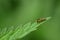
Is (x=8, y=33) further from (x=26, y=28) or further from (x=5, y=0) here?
(x=5, y=0)

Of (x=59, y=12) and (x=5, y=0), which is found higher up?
(x=5, y=0)

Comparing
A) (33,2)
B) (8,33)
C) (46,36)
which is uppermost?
(33,2)

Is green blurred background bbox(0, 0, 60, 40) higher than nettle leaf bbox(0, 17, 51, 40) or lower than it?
higher

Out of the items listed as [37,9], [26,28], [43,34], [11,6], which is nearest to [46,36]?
[43,34]

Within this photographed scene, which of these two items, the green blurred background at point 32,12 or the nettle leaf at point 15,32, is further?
the green blurred background at point 32,12

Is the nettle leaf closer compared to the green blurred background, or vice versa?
the nettle leaf

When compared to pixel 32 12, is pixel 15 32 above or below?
below

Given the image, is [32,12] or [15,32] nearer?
[15,32]

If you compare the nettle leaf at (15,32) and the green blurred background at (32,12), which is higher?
the green blurred background at (32,12)
